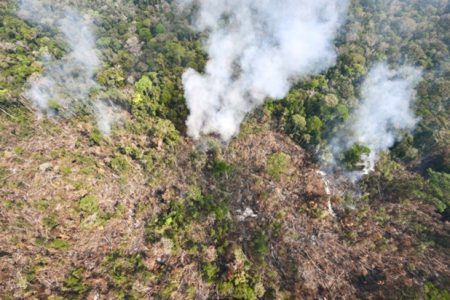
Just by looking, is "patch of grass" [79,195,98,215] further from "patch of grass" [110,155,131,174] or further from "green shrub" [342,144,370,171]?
"green shrub" [342,144,370,171]

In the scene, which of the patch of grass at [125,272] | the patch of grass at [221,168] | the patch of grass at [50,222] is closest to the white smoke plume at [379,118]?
the patch of grass at [221,168]

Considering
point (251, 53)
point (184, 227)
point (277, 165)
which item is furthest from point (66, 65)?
point (277, 165)

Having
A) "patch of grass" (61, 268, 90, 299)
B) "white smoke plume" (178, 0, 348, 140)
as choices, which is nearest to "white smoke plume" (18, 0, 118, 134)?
"white smoke plume" (178, 0, 348, 140)

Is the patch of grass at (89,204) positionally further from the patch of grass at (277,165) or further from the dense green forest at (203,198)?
the patch of grass at (277,165)

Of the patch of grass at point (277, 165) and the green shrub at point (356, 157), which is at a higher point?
the green shrub at point (356, 157)

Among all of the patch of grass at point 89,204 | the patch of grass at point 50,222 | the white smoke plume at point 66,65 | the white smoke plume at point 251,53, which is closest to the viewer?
the patch of grass at point 50,222

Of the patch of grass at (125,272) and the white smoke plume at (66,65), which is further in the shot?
the white smoke plume at (66,65)

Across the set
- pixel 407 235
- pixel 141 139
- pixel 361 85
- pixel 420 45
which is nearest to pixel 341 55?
pixel 361 85
